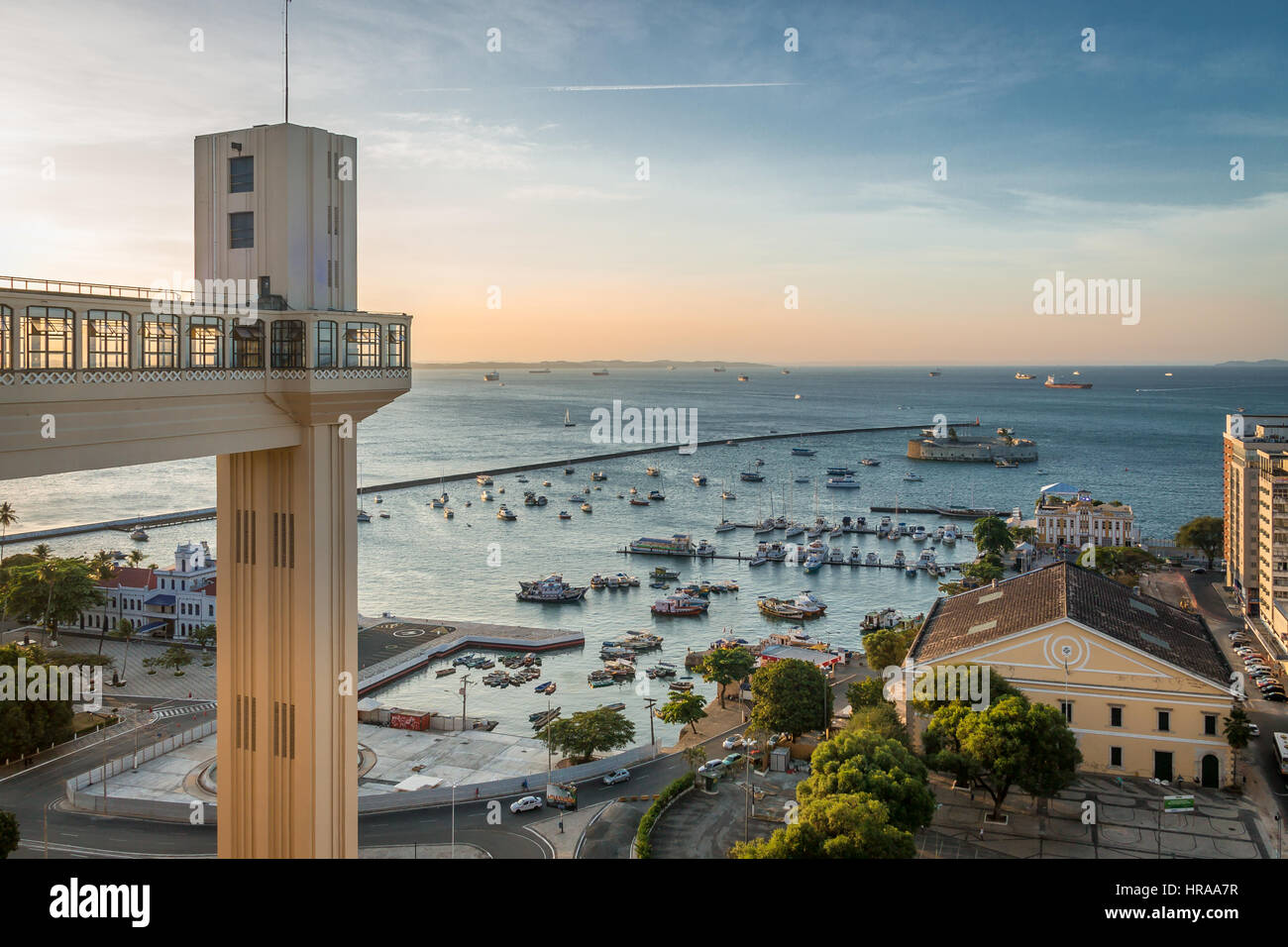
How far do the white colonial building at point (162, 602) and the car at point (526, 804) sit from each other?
57.2 ft

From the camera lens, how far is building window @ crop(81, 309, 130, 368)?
5.32 metres

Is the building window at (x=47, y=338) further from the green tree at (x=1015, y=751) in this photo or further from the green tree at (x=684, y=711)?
the green tree at (x=684, y=711)

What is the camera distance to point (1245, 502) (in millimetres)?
30000

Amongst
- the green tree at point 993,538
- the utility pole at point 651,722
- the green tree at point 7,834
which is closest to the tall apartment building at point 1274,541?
the green tree at point 993,538

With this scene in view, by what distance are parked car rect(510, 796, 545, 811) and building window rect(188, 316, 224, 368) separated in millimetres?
11681

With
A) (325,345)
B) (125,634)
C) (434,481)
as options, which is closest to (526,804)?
(325,345)

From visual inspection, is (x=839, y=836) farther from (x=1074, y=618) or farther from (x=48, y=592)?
(x=48, y=592)

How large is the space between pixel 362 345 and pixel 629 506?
50.8 meters

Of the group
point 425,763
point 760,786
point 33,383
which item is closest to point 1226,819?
point 760,786

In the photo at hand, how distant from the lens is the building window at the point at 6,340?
489cm
